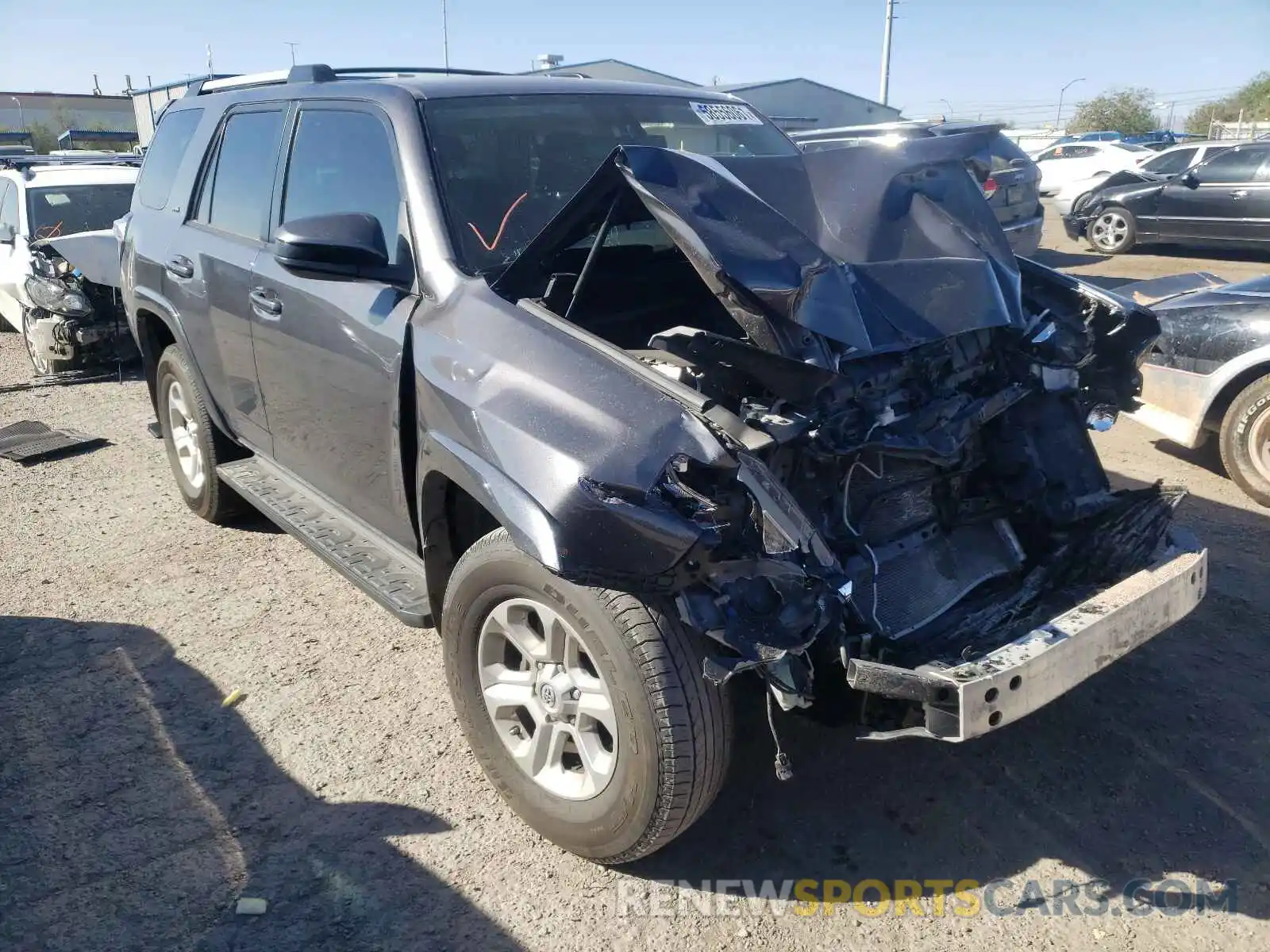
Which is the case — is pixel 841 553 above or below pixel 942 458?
below

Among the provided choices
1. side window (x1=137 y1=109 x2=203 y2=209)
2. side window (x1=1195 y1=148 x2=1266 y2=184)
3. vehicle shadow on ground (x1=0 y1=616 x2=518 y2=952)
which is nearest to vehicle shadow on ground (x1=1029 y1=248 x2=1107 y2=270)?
side window (x1=1195 y1=148 x2=1266 y2=184)

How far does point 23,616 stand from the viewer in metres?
4.46

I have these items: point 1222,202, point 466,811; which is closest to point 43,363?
point 466,811

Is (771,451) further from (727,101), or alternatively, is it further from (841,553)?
(727,101)

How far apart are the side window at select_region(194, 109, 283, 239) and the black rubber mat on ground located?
3152mm

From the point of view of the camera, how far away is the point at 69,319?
8.96m

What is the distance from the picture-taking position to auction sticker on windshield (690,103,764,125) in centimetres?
420

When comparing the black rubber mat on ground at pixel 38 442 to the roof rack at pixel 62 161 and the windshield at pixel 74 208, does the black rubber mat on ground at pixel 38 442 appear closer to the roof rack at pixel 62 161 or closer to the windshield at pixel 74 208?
the windshield at pixel 74 208

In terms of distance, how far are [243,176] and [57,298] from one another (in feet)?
19.0

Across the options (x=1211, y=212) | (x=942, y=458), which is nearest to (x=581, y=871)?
(x=942, y=458)

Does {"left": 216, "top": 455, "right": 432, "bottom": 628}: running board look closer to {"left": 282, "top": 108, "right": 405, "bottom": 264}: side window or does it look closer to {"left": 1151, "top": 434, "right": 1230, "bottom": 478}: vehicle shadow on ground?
{"left": 282, "top": 108, "right": 405, "bottom": 264}: side window

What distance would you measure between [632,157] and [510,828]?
81.3 inches

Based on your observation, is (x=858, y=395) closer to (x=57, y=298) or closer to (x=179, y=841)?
(x=179, y=841)

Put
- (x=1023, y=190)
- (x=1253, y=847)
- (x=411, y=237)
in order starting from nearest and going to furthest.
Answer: (x=1253, y=847) → (x=411, y=237) → (x=1023, y=190)
